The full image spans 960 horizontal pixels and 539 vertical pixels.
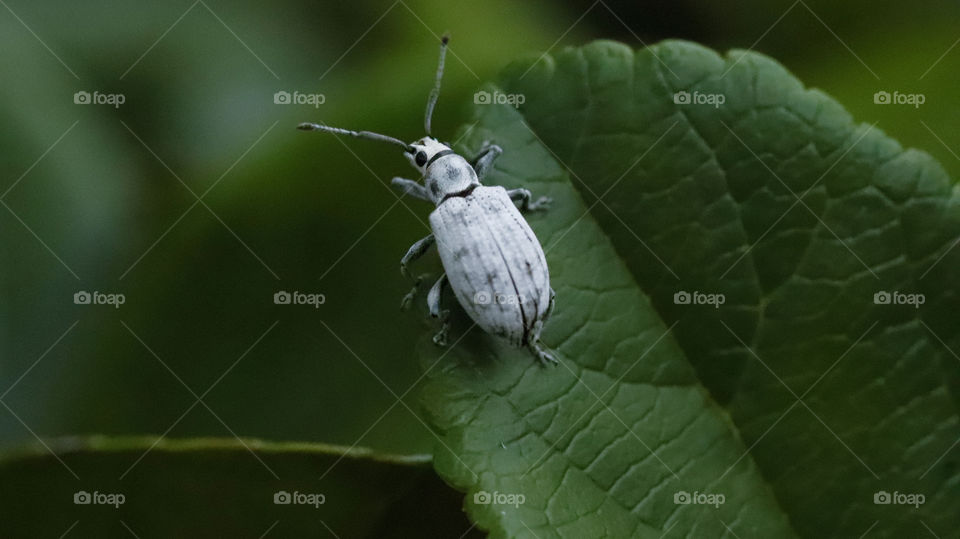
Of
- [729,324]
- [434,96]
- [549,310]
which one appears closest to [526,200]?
[549,310]

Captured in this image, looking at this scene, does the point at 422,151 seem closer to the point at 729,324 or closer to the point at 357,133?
the point at 357,133

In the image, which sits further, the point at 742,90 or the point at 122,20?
the point at 122,20

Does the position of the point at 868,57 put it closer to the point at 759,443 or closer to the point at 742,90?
the point at 742,90

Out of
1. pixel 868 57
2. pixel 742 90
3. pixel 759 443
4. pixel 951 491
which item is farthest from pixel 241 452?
pixel 868 57

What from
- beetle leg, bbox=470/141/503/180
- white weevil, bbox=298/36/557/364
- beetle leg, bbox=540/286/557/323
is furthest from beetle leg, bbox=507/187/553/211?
beetle leg, bbox=540/286/557/323

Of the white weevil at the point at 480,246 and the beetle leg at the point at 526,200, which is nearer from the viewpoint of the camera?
the white weevil at the point at 480,246

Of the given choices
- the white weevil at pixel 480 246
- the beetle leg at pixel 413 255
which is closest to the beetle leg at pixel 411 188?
the white weevil at pixel 480 246

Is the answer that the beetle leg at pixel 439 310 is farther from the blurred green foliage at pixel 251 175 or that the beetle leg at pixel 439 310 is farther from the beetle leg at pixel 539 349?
the beetle leg at pixel 539 349
